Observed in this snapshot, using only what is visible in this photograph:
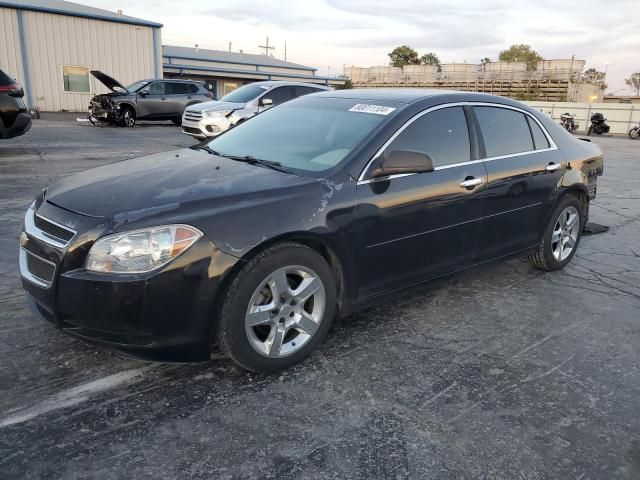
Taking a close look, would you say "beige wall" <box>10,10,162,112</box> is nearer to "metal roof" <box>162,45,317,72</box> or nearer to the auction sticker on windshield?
"metal roof" <box>162,45,317,72</box>

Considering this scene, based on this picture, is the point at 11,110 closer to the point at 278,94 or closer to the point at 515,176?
the point at 278,94

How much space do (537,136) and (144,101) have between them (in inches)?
660

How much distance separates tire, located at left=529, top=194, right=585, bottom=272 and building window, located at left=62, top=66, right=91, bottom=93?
25.9 meters

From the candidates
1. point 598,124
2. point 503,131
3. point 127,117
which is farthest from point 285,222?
point 598,124

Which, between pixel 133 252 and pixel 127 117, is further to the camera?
pixel 127 117

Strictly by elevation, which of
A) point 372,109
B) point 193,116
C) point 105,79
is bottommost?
point 193,116

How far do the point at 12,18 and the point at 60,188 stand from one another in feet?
82.6

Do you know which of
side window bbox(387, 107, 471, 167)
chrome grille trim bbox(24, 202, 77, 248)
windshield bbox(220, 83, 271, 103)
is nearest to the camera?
chrome grille trim bbox(24, 202, 77, 248)

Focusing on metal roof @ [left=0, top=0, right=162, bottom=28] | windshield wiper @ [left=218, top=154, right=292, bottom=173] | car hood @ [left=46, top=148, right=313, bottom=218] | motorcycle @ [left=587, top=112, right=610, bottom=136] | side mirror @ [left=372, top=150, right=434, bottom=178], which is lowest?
motorcycle @ [left=587, top=112, right=610, bottom=136]

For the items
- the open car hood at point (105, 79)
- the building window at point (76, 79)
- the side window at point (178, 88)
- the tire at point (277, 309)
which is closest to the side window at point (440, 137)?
the tire at point (277, 309)

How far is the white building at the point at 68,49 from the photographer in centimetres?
2353

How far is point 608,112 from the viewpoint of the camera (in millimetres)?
28016

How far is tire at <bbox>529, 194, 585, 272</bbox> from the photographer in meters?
4.80

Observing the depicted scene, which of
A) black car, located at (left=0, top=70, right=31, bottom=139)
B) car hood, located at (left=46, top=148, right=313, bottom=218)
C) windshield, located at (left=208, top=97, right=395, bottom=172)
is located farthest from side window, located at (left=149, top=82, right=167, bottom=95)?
car hood, located at (left=46, top=148, right=313, bottom=218)
